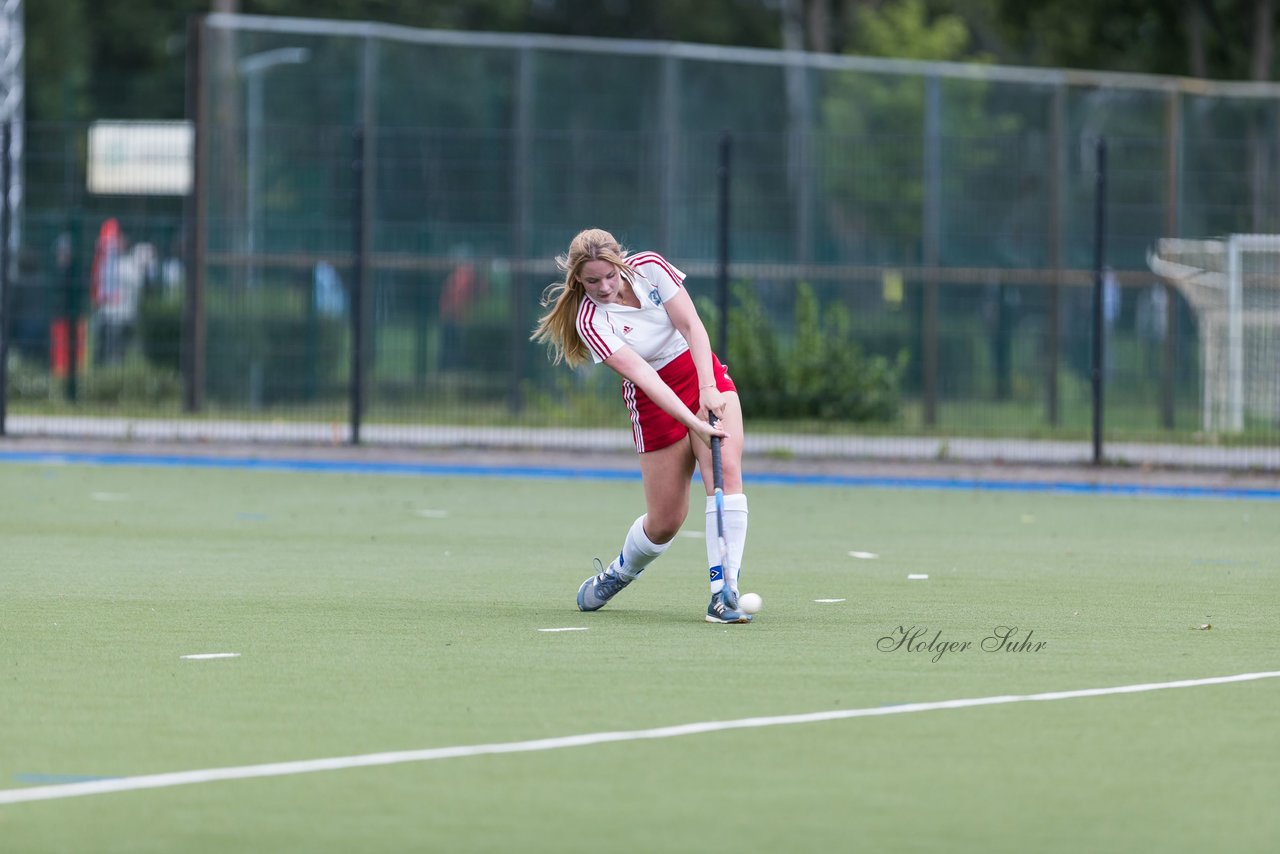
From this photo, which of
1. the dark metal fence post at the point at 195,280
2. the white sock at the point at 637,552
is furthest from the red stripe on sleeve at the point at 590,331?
the dark metal fence post at the point at 195,280

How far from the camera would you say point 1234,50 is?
32188 millimetres

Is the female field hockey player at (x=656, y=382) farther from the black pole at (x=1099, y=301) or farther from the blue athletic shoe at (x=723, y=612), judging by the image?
the black pole at (x=1099, y=301)

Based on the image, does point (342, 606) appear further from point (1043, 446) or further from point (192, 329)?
point (192, 329)

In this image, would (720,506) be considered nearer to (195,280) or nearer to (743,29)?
(195,280)

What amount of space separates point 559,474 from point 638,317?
9321mm

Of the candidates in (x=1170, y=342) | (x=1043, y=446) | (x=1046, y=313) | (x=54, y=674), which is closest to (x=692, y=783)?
(x=54, y=674)

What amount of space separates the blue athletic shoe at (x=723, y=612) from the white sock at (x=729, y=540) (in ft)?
0.11

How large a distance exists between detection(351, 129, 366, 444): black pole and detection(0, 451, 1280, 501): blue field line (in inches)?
31.9

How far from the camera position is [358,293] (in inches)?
762

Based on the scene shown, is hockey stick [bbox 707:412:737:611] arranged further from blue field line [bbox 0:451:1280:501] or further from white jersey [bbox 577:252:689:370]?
blue field line [bbox 0:451:1280:501]

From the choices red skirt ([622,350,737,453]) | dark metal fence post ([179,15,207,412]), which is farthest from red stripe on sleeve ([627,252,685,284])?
dark metal fence post ([179,15,207,412])

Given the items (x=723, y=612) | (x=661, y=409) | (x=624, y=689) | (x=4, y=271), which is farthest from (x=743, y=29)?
(x=624, y=689)

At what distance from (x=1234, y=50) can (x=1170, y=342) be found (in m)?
12.1

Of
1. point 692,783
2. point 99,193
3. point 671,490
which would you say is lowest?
point 692,783
